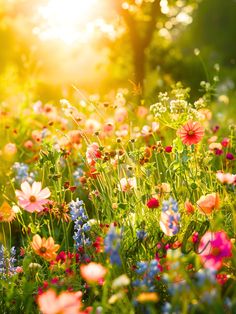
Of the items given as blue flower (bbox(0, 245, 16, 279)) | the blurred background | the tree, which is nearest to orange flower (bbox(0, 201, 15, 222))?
→ blue flower (bbox(0, 245, 16, 279))

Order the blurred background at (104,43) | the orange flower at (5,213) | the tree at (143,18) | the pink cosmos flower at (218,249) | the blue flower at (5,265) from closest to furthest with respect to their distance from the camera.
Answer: the pink cosmos flower at (218,249) → the blue flower at (5,265) → the orange flower at (5,213) → the blurred background at (104,43) → the tree at (143,18)

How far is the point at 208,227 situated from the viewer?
7.42ft

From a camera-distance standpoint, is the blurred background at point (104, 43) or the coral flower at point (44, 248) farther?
the blurred background at point (104, 43)

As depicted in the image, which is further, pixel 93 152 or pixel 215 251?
pixel 93 152

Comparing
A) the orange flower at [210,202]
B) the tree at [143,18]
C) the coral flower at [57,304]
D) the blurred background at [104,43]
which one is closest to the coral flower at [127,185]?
the orange flower at [210,202]

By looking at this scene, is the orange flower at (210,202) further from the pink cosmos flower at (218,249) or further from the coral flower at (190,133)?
the coral flower at (190,133)

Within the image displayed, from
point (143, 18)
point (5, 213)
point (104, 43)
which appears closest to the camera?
point (5, 213)

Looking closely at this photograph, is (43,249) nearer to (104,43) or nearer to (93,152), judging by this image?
(93,152)

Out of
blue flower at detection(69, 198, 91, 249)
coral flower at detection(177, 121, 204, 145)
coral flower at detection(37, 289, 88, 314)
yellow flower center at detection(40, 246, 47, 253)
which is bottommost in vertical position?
coral flower at detection(37, 289, 88, 314)

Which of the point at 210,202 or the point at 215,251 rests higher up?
the point at 210,202

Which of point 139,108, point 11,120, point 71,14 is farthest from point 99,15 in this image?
point 139,108

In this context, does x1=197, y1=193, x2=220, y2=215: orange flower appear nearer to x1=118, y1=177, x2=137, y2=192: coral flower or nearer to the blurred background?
x1=118, y1=177, x2=137, y2=192: coral flower

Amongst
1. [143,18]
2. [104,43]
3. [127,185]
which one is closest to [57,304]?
[127,185]

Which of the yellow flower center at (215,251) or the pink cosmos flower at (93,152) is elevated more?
the pink cosmos flower at (93,152)
